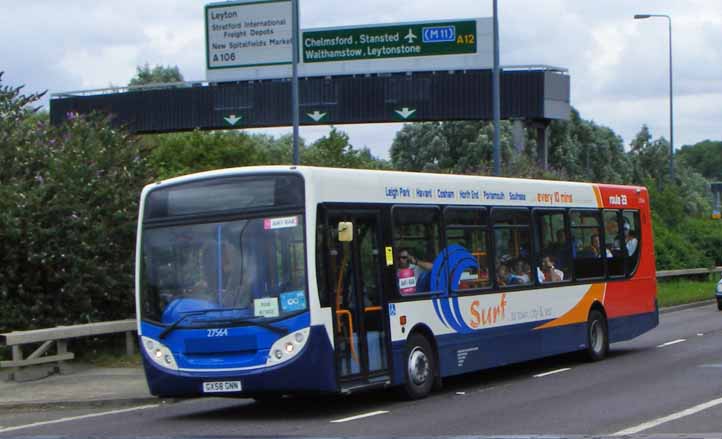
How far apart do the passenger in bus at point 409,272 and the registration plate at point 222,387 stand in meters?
2.54

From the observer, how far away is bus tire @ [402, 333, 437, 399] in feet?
49.5

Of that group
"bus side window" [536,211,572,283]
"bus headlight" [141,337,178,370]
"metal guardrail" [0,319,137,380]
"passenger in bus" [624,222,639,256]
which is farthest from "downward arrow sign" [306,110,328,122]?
"bus headlight" [141,337,178,370]

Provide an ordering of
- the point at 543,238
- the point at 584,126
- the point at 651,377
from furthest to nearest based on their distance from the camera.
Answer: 1. the point at 584,126
2. the point at 543,238
3. the point at 651,377

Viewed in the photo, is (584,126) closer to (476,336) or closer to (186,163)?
(186,163)

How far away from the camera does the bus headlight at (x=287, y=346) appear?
525 inches

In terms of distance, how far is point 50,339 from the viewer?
1889cm

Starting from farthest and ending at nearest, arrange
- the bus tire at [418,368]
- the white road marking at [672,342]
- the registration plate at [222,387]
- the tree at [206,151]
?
1. the tree at [206,151]
2. the white road marking at [672,342]
3. the bus tire at [418,368]
4. the registration plate at [222,387]

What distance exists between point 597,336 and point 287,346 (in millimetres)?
8532

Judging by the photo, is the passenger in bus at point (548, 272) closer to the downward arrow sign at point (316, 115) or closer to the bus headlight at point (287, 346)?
the bus headlight at point (287, 346)

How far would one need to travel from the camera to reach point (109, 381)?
18.2 meters

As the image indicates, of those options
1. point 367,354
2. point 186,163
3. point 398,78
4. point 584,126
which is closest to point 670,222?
point 398,78

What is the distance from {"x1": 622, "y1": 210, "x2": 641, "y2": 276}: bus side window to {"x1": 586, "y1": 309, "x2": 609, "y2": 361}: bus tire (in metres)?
1.32

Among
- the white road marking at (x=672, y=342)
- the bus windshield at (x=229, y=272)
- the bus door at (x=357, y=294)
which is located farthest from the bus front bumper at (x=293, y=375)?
the white road marking at (x=672, y=342)

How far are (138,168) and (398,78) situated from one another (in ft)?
73.2
